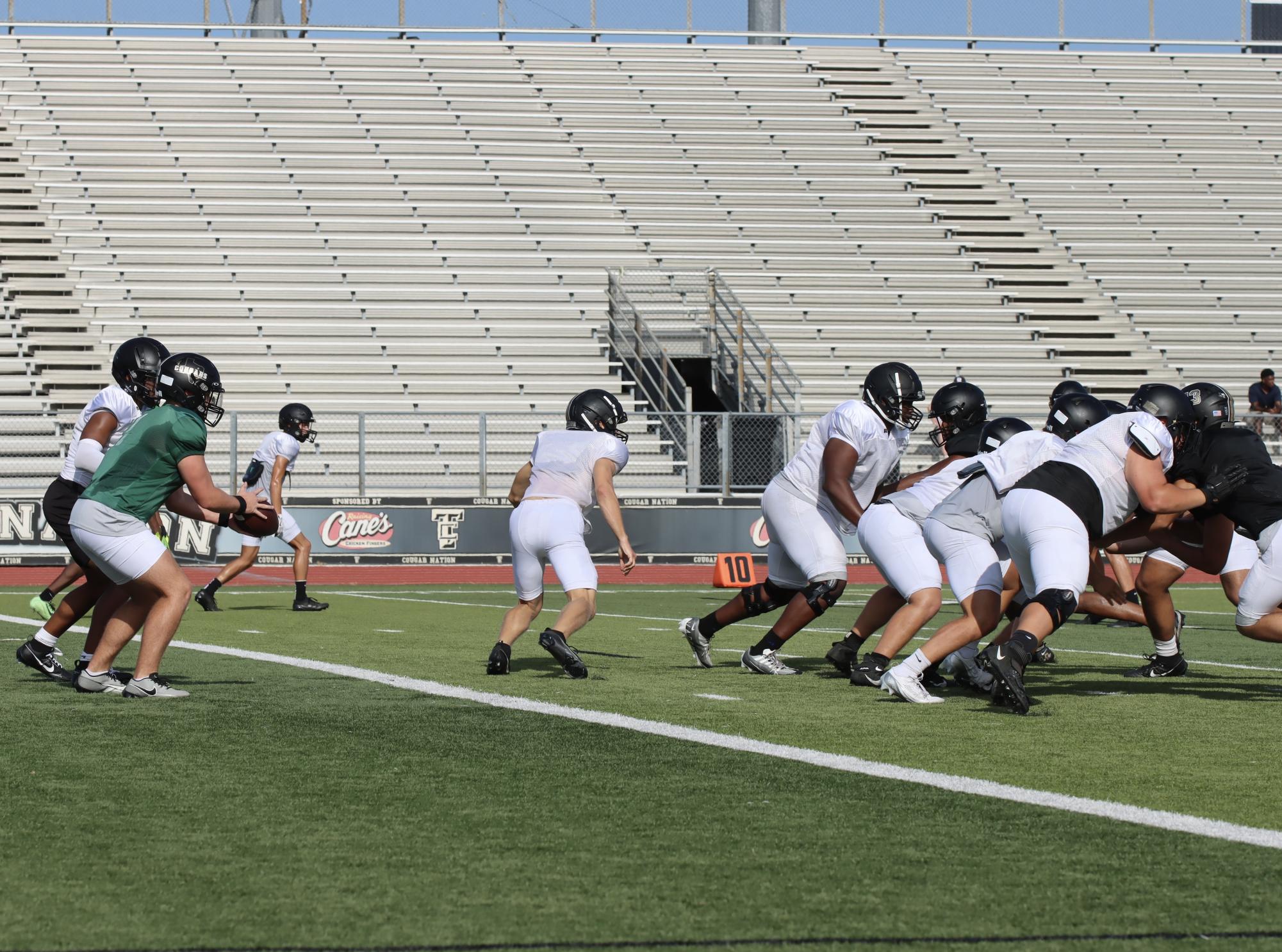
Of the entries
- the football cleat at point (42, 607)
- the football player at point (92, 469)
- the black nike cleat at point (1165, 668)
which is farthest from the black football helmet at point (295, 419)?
the black nike cleat at point (1165, 668)

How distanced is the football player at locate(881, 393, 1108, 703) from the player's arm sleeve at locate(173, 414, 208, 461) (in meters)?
3.39

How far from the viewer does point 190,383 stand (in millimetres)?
7672

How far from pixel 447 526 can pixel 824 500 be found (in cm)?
1363

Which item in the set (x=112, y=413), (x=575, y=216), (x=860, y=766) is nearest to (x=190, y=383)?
(x=112, y=413)

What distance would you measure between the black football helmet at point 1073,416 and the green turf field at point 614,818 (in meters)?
1.35

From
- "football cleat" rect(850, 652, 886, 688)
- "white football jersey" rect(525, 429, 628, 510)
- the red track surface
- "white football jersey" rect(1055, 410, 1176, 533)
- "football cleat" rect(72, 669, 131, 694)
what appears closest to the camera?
"white football jersey" rect(1055, 410, 1176, 533)

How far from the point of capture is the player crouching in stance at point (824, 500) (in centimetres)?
893

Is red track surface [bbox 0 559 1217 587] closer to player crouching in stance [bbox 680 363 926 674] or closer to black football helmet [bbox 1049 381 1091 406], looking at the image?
black football helmet [bbox 1049 381 1091 406]

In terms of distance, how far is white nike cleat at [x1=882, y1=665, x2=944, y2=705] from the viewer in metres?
8.07

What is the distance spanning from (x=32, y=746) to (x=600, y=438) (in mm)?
3654

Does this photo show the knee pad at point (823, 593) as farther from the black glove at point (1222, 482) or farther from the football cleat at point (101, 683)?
the football cleat at point (101, 683)

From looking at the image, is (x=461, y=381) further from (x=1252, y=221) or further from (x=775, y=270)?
(x=1252, y=221)

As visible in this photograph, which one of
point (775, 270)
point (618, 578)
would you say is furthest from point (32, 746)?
point (775, 270)

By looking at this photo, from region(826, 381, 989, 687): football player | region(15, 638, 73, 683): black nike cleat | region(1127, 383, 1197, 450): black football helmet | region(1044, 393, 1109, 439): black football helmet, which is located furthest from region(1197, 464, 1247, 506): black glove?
region(15, 638, 73, 683): black nike cleat
